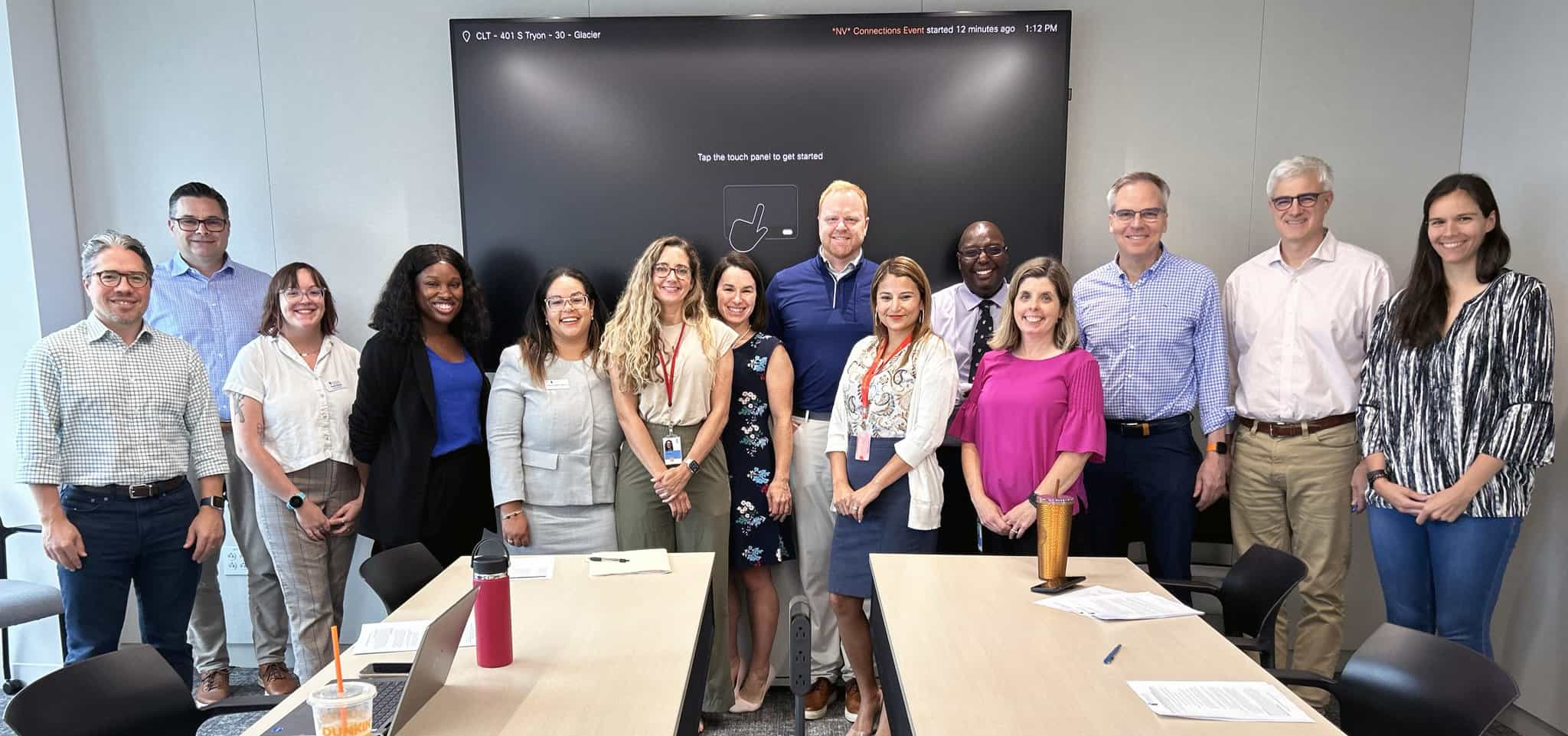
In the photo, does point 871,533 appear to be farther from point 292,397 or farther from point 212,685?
point 212,685

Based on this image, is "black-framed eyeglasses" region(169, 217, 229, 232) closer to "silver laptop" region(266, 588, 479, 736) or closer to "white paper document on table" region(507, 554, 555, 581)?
"white paper document on table" region(507, 554, 555, 581)

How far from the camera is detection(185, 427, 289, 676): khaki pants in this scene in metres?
3.49

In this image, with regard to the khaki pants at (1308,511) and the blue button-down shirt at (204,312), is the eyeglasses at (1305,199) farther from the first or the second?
the blue button-down shirt at (204,312)

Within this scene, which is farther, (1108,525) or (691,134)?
(691,134)

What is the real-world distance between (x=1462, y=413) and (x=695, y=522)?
2.66 meters

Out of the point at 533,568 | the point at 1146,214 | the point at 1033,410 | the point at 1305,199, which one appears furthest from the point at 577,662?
the point at 1305,199

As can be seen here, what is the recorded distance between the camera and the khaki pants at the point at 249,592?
349cm

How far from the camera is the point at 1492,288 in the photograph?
2631 mm

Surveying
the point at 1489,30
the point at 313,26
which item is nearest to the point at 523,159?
the point at 313,26

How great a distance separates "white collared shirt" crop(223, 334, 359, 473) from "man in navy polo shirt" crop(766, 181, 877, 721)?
1.79 metres

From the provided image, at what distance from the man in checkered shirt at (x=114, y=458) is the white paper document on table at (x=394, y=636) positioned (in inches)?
59.8

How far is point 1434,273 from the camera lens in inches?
107

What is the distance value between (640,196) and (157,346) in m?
1.92

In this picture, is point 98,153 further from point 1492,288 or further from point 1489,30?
point 1489,30
